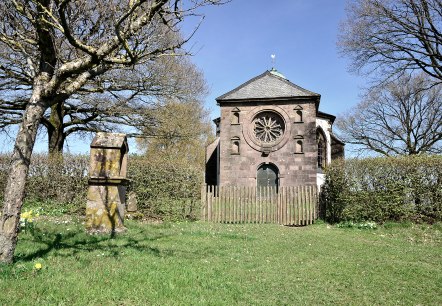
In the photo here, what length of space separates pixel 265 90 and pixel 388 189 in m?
15.9

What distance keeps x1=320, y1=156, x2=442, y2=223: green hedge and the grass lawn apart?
3.29 meters

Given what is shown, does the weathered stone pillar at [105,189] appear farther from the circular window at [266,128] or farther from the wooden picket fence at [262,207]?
the circular window at [266,128]

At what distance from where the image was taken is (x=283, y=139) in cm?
2578

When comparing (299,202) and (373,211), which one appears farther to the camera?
(299,202)

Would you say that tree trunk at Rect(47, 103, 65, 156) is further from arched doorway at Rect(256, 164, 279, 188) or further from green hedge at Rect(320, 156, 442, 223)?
green hedge at Rect(320, 156, 442, 223)

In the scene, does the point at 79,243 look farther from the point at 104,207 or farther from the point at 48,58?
the point at 48,58

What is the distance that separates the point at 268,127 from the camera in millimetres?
26547

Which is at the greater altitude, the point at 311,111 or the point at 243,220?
the point at 311,111

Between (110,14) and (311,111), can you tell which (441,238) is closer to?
(110,14)

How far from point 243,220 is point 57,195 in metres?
7.97

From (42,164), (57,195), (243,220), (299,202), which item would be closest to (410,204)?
(299,202)

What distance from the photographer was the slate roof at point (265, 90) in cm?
2619

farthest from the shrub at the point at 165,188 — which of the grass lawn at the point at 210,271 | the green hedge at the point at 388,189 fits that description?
the green hedge at the point at 388,189

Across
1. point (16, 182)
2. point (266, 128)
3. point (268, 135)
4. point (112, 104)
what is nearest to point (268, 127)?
point (266, 128)
